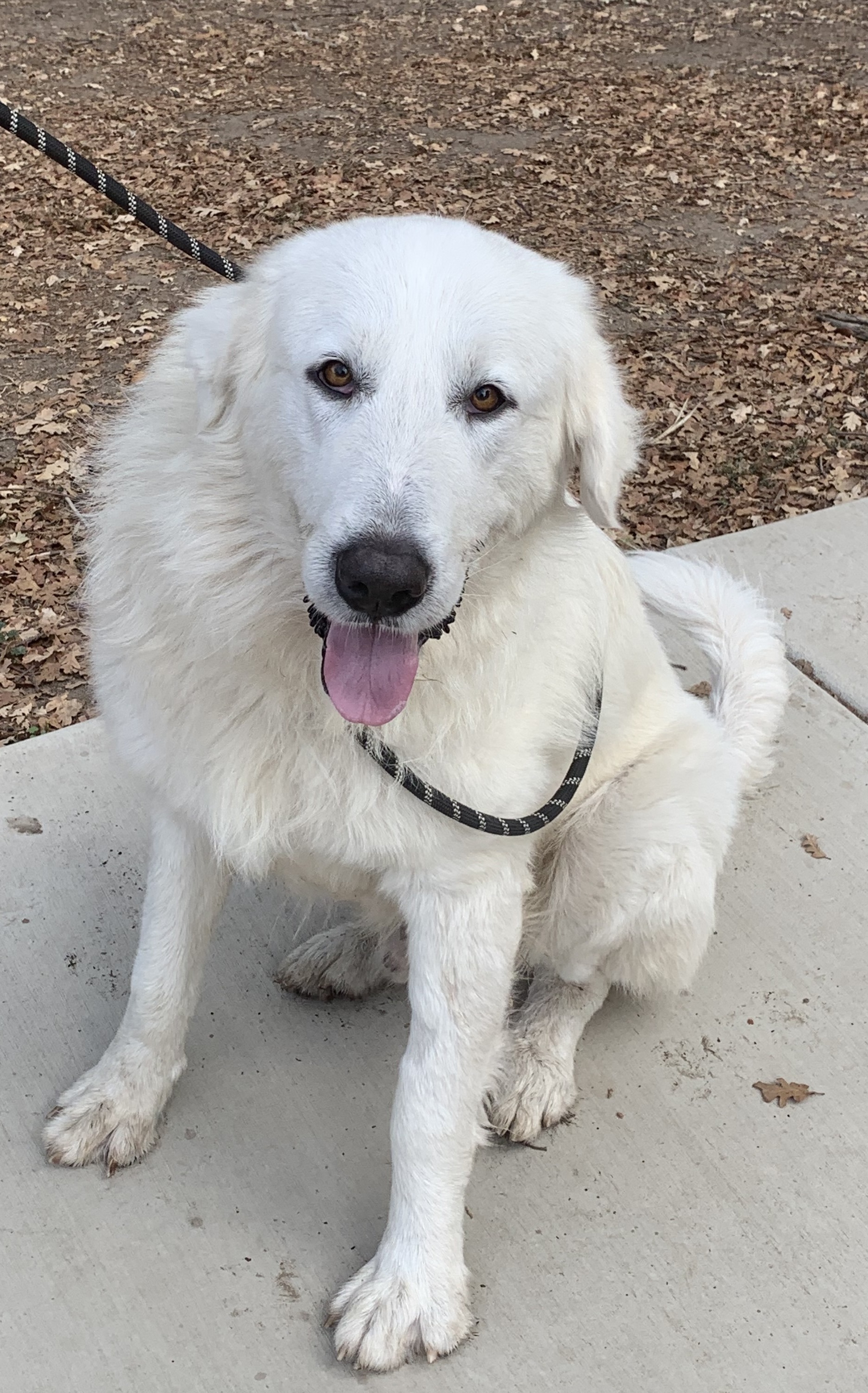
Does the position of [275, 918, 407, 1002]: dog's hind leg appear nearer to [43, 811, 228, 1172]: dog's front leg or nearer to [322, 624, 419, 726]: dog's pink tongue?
[43, 811, 228, 1172]: dog's front leg

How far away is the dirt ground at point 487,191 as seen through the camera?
5602mm

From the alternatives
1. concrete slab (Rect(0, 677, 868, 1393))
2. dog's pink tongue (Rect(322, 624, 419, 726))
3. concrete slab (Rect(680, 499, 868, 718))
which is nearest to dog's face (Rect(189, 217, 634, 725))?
dog's pink tongue (Rect(322, 624, 419, 726))

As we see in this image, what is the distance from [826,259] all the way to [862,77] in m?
3.93

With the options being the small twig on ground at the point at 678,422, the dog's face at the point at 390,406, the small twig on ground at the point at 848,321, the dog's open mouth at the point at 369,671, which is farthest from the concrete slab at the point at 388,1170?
the small twig on ground at the point at 848,321

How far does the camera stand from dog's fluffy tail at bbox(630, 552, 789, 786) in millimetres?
3484

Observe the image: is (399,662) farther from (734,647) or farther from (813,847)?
(813,847)

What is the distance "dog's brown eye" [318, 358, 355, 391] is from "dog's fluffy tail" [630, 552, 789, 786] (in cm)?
158

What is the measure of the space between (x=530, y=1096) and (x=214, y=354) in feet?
5.70

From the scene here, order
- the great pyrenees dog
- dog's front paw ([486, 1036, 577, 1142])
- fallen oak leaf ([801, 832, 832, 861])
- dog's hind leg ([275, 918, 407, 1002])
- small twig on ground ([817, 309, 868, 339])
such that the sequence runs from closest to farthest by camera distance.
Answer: the great pyrenees dog
dog's front paw ([486, 1036, 577, 1142])
dog's hind leg ([275, 918, 407, 1002])
fallen oak leaf ([801, 832, 832, 861])
small twig on ground ([817, 309, 868, 339])

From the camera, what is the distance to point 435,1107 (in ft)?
7.81

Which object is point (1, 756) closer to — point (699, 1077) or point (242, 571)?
point (242, 571)

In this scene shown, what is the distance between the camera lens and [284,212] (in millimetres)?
7961

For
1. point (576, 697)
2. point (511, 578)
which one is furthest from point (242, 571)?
point (576, 697)

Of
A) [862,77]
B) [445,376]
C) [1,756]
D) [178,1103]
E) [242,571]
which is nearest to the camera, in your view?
[445,376]
